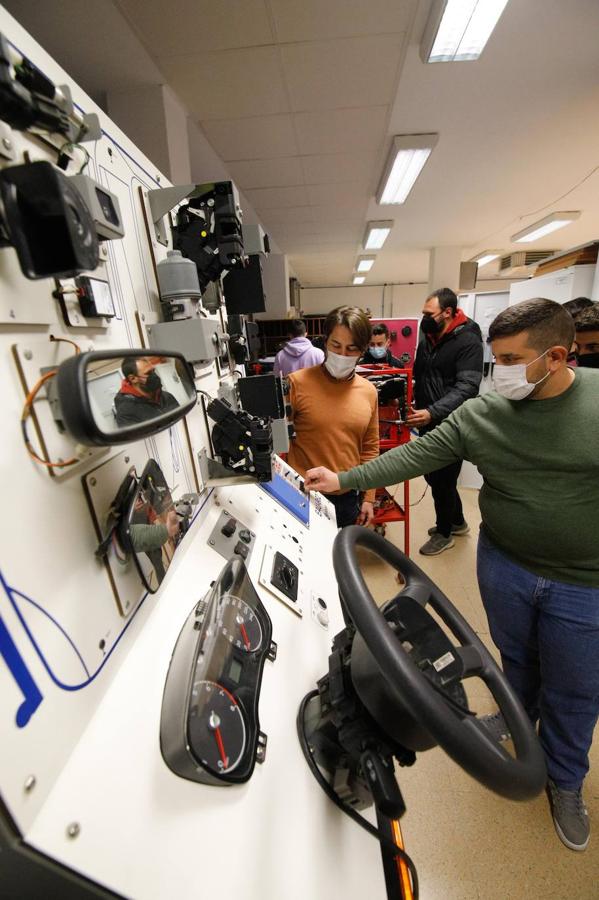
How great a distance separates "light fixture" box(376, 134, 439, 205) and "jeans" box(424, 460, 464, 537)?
114 inches

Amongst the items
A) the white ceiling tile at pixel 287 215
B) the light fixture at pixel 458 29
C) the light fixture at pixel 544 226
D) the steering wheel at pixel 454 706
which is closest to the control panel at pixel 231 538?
the steering wheel at pixel 454 706

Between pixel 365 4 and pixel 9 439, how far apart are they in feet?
9.12

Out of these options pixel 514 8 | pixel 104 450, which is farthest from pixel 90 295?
pixel 514 8

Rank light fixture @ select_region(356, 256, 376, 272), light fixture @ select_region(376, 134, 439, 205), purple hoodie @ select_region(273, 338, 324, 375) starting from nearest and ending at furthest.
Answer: light fixture @ select_region(376, 134, 439, 205), purple hoodie @ select_region(273, 338, 324, 375), light fixture @ select_region(356, 256, 376, 272)

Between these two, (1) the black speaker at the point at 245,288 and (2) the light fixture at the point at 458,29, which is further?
(2) the light fixture at the point at 458,29

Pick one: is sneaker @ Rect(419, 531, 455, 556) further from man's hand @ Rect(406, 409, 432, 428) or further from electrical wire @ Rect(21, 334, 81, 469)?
electrical wire @ Rect(21, 334, 81, 469)

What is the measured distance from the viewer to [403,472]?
1.45 metres

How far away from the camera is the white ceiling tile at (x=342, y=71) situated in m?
2.14

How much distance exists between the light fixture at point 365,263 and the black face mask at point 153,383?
893cm

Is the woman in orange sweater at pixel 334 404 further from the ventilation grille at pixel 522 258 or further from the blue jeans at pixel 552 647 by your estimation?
the ventilation grille at pixel 522 258

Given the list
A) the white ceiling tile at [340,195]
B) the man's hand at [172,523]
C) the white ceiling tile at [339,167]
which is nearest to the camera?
the man's hand at [172,523]

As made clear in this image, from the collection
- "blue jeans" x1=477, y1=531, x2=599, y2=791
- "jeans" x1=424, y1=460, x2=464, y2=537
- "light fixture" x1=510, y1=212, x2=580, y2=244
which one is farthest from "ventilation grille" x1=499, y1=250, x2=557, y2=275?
"blue jeans" x1=477, y1=531, x2=599, y2=791

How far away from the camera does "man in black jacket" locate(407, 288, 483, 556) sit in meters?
2.65

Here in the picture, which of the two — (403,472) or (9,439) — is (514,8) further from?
(9,439)
